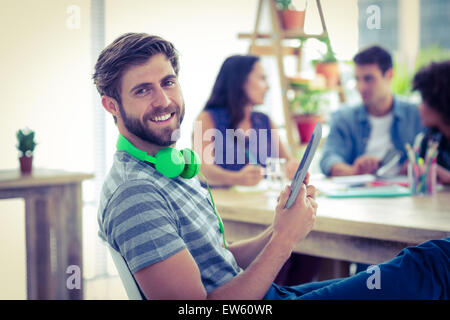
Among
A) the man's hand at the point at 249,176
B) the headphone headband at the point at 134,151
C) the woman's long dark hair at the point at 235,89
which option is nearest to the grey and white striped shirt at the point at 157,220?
the headphone headband at the point at 134,151

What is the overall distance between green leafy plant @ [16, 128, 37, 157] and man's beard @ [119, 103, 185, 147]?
1.45ft

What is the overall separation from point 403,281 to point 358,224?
0.28 meters

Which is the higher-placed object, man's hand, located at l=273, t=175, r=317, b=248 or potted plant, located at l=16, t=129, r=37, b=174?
potted plant, located at l=16, t=129, r=37, b=174

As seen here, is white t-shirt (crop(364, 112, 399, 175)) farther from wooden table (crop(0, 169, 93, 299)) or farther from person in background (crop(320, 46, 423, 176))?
wooden table (crop(0, 169, 93, 299))

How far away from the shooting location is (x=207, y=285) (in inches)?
35.9

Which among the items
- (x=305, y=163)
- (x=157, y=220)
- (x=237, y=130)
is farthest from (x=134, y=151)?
(x=237, y=130)

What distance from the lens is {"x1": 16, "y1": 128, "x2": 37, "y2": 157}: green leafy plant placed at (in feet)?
4.07

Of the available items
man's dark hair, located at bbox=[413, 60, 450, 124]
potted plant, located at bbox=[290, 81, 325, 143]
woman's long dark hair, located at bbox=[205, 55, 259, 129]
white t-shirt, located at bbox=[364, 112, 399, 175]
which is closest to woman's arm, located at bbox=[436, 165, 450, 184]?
man's dark hair, located at bbox=[413, 60, 450, 124]

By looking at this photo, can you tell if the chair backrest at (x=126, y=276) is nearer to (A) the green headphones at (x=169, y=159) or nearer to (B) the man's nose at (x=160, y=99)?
(A) the green headphones at (x=169, y=159)

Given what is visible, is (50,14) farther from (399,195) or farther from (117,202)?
(399,195)

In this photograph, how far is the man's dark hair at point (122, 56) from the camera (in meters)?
0.86
